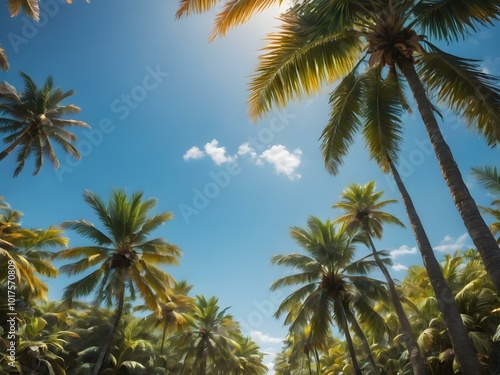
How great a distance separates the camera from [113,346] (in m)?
22.3

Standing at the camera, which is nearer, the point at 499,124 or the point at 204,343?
the point at 499,124

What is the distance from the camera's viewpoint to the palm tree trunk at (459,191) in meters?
4.29

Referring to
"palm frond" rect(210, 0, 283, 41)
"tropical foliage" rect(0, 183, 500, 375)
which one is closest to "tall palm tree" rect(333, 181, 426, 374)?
"tropical foliage" rect(0, 183, 500, 375)

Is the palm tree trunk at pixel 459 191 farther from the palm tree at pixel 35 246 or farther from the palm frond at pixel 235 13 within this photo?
the palm tree at pixel 35 246

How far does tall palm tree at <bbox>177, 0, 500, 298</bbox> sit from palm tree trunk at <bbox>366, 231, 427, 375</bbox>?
29.0ft

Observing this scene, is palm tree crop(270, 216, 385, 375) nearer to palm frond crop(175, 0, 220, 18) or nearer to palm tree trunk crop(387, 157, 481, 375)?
palm tree trunk crop(387, 157, 481, 375)

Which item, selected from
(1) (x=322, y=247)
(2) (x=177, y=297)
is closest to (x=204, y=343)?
(2) (x=177, y=297)

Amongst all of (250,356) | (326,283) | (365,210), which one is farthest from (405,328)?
(250,356)

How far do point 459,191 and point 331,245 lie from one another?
13805 mm

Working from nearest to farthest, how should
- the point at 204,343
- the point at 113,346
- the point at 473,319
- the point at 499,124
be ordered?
1. the point at 499,124
2. the point at 473,319
3. the point at 113,346
4. the point at 204,343

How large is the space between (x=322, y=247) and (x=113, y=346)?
16216mm

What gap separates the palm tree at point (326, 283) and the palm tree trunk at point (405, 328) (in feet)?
2.09

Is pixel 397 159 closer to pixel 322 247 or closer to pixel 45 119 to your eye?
pixel 322 247

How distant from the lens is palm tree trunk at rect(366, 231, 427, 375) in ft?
38.4
